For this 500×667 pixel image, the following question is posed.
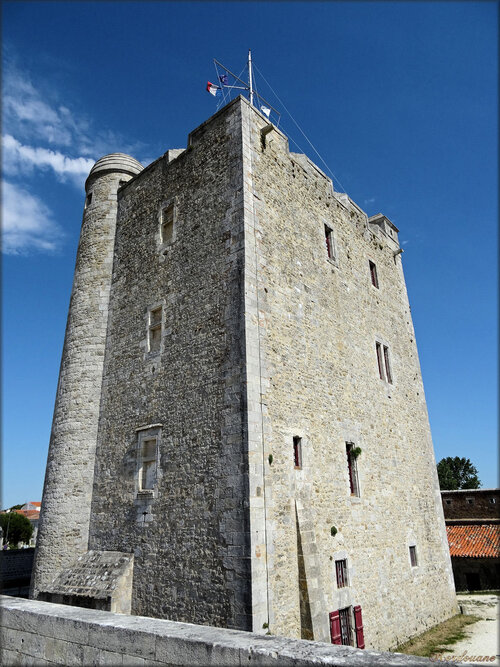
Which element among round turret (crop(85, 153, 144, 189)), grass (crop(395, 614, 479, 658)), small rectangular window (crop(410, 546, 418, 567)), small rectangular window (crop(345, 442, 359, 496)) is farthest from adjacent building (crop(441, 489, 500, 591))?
round turret (crop(85, 153, 144, 189))

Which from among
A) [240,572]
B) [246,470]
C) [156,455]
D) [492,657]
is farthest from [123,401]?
[492,657]

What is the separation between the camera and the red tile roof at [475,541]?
18516 millimetres

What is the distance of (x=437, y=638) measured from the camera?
11711 millimetres

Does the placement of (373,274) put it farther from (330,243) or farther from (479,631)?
(479,631)

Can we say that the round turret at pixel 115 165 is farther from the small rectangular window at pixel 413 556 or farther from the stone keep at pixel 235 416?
the small rectangular window at pixel 413 556

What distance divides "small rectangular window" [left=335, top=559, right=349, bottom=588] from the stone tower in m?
5.83

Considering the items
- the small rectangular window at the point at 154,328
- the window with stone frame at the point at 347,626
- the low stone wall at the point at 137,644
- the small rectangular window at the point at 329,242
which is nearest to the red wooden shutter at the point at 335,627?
the window with stone frame at the point at 347,626

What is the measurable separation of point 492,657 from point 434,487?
6.23 metres

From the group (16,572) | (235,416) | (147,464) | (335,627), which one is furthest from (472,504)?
(16,572)

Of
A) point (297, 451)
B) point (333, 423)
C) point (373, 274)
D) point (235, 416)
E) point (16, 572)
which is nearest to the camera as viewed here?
point (235, 416)

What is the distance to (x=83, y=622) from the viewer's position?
4.71 metres

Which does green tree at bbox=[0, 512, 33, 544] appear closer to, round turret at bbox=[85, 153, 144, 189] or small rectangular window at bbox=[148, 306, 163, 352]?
round turret at bbox=[85, 153, 144, 189]

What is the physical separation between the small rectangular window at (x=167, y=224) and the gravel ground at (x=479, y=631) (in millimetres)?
10546

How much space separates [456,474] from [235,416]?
4531 cm
